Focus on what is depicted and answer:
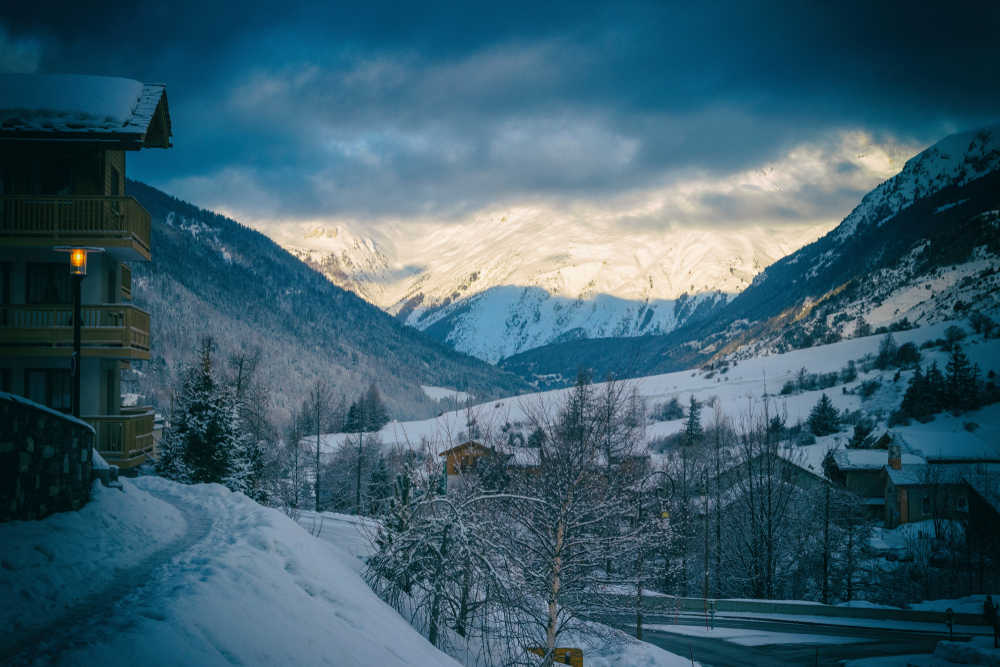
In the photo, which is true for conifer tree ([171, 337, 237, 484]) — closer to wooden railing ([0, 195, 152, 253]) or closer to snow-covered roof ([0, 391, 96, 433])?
wooden railing ([0, 195, 152, 253])

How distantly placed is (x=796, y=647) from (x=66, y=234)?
28051 millimetres

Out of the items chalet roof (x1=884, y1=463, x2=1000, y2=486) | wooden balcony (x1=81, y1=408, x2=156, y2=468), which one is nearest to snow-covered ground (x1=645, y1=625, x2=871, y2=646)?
wooden balcony (x1=81, y1=408, x2=156, y2=468)

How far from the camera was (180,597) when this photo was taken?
535cm

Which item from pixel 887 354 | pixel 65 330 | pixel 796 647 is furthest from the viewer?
pixel 887 354

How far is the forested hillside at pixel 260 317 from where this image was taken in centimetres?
11519

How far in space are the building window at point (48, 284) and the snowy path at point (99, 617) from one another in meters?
12.8

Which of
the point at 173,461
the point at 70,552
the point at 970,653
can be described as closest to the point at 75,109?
the point at 173,461

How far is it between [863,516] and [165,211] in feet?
589

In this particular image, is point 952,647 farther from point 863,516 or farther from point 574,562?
point 863,516

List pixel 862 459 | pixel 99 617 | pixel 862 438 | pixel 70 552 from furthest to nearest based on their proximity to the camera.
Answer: pixel 862 438
pixel 862 459
pixel 70 552
pixel 99 617

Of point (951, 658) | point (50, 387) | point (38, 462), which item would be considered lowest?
point (951, 658)

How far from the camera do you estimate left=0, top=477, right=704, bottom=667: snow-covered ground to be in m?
4.62

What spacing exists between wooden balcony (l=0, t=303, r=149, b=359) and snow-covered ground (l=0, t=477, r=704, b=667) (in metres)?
8.37

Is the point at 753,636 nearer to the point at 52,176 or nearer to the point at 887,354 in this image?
the point at 52,176
